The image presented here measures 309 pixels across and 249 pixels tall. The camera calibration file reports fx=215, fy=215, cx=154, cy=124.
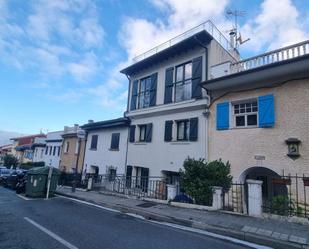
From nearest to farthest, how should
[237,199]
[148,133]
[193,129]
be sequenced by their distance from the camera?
[237,199] → [193,129] → [148,133]

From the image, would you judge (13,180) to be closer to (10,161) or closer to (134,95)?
(134,95)

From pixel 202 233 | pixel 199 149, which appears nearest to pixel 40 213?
pixel 202 233

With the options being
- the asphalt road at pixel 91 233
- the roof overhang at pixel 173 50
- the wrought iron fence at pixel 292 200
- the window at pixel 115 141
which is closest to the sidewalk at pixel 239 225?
the asphalt road at pixel 91 233

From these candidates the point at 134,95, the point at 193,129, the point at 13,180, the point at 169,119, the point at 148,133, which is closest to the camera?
the point at 193,129

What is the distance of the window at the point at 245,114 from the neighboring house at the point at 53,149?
25.1m

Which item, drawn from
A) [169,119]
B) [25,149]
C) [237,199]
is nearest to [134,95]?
[169,119]

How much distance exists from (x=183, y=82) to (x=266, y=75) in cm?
535

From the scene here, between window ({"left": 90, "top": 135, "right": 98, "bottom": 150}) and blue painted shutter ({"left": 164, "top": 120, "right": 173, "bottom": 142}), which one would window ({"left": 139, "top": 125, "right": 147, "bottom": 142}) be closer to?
blue painted shutter ({"left": 164, "top": 120, "right": 173, "bottom": 142})

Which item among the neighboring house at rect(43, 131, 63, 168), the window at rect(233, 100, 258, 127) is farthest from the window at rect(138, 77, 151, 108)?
the neighboring house at rect(43, 131, 63, 168)

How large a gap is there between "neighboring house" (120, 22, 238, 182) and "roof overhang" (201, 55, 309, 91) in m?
1.55

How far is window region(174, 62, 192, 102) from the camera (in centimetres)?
1361

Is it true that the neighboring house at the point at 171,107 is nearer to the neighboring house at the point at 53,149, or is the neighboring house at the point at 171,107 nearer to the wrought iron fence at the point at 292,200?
the wrought iron fence at the point at 292,200

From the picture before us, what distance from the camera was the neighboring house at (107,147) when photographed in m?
17.5

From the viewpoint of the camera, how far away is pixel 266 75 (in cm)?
974
